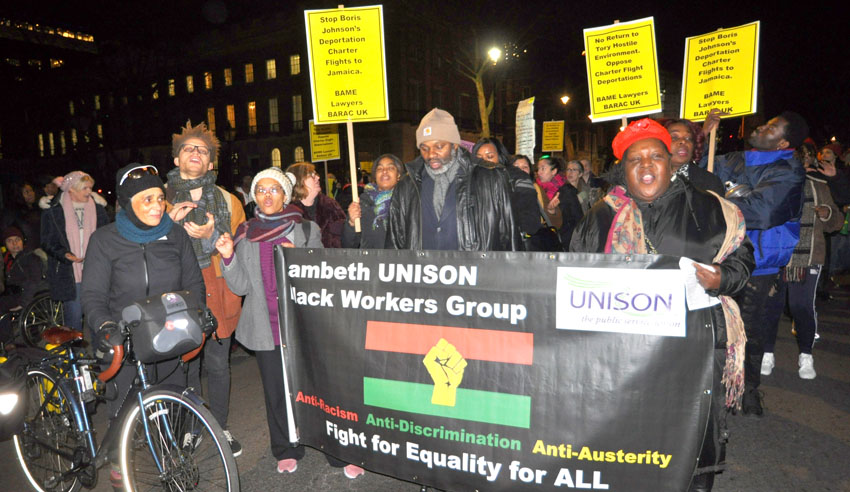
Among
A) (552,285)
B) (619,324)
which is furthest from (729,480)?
(552,285)

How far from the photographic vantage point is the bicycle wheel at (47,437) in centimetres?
334

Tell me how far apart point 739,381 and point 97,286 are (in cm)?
359

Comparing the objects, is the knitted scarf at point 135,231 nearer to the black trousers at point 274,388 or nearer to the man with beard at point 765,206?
the black trousers at point 274,388

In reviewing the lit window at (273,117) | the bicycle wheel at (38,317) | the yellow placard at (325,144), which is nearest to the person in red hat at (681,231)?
the bicycle wheel at (38,317)

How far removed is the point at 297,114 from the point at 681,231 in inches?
1685

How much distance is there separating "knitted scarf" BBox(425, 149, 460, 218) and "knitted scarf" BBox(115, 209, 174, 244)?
5.93 ft

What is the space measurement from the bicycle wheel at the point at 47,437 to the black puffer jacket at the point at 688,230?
11.0 feet

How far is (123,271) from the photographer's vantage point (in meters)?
3.09

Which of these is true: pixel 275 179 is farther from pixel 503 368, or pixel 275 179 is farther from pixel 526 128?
pixel 526 128

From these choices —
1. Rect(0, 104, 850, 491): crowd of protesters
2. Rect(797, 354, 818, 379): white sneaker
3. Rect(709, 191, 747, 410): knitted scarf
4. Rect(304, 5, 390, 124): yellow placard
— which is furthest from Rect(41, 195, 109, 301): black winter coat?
Rect(797, 354, 818, 379): white sneaker

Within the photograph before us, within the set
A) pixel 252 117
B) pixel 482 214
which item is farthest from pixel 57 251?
pixel 252 117

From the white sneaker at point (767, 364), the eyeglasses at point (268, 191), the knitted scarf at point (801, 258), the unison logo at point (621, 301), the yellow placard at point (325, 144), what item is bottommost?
the white sneaker at point (767, 364)

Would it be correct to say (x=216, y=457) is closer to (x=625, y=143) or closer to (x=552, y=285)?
(x=552, y=285)

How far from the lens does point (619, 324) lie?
7.89 feet
